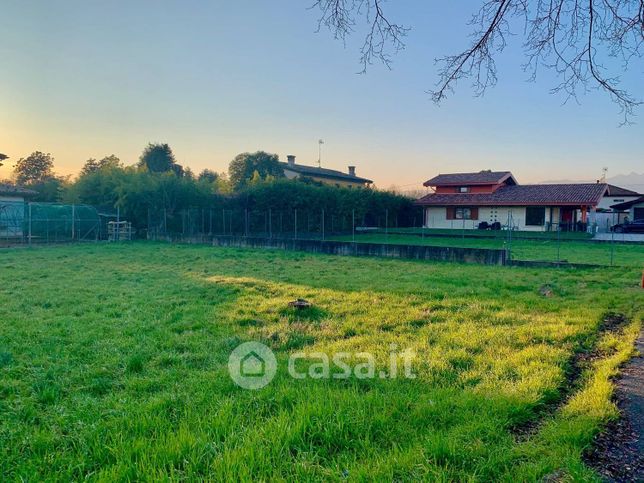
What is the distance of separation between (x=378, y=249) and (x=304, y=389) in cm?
1275

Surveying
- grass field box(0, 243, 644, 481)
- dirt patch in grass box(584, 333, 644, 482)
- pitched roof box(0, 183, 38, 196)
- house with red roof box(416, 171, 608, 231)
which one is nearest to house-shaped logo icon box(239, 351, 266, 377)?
grass field box(0, 243, 644, 481)

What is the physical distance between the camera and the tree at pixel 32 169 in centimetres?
5072

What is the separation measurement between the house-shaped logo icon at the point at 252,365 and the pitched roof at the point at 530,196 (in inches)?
1189

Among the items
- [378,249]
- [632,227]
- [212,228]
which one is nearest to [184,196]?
[212,228]

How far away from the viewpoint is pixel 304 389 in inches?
120

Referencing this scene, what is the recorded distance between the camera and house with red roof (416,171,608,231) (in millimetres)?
28906

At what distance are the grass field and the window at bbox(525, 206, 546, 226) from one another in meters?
25.2

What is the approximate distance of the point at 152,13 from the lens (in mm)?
10844

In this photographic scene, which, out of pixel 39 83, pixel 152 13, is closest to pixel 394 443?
pixel 152 13

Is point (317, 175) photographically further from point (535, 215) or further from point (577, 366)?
point (577, 366)

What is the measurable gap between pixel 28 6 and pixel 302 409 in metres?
13.2

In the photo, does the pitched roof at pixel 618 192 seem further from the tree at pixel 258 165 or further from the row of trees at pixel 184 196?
the tree at pixel 258 165

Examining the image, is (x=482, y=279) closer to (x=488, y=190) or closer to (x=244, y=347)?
(x=244, y=347)

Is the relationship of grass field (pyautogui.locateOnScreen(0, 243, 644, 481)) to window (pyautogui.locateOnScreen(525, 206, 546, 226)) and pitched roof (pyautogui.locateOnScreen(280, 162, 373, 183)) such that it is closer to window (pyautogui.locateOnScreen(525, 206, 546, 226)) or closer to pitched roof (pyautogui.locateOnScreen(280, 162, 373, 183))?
window (pyautogui.locateOnScreen(525, 206, 546, 226))
